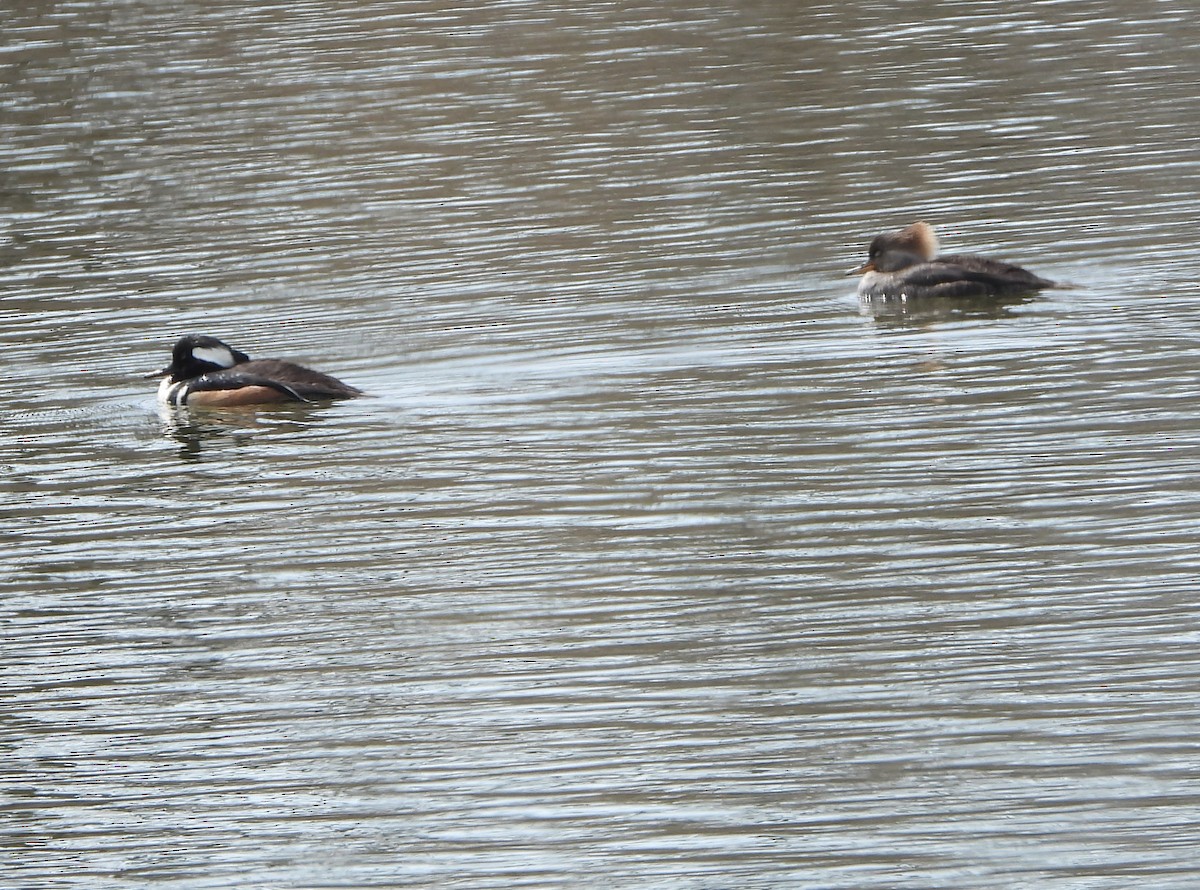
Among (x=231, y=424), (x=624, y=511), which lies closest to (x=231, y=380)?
(x=231, y=424)

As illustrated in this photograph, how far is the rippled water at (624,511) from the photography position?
24.5ft

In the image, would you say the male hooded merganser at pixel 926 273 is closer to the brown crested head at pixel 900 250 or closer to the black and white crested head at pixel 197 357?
the brown crested head at pixel 900 250

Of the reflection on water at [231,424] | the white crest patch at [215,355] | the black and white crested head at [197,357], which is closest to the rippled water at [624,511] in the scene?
the reflection on water at [231,424]

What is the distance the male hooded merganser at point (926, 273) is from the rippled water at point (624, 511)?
254 mm

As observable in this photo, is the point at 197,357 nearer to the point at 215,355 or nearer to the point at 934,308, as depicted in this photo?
the point at 215,355

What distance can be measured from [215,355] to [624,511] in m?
4.81

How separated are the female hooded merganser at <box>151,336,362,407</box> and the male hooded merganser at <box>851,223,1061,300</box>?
4.02m

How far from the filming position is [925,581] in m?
9.39

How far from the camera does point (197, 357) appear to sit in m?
14.6

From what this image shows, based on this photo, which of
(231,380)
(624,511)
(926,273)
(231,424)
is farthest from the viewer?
(926,273)

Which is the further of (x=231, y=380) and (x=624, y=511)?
(x=231, y=380)

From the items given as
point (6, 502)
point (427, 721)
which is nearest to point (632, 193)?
point (6, 502)

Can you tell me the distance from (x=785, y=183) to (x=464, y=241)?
3.20 m

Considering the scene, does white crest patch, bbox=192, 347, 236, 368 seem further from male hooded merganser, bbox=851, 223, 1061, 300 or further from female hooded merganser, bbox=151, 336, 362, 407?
male hooded merganser, bbox=851, 223, 1061, 300
